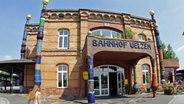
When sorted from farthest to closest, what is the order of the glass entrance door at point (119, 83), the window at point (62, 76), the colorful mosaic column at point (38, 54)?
the glass entrance door at point (119, 83)
the window at point (62, 76)
the colorful mosaic column at point (38, 54)

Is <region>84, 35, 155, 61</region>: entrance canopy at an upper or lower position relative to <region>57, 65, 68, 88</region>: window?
upper

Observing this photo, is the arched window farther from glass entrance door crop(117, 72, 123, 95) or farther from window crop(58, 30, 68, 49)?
glass entrance door crop(117, 72, 123, 95)

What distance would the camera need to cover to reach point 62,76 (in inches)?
821

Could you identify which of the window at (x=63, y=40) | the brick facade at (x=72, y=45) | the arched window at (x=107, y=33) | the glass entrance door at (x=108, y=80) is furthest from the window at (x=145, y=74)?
the window at (x=63, y=40)

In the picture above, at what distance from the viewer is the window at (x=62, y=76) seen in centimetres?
2077

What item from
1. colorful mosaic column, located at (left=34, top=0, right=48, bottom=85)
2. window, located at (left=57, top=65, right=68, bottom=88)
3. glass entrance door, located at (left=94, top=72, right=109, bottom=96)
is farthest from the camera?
glass entrance door, located at (left=94, top=72, right=109, bottom=96)

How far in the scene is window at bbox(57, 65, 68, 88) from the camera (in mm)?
20766

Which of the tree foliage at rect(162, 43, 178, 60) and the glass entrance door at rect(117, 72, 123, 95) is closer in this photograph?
the glass entrance door at rect(117, 72, 123, 95)

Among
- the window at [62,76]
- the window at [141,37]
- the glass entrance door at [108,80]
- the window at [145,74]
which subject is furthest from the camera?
the window at [141,37]

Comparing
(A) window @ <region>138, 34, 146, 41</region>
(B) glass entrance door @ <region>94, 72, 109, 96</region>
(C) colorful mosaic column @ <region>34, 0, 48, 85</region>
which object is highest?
(A) window @ <region>138, 34, 146, 41</region>

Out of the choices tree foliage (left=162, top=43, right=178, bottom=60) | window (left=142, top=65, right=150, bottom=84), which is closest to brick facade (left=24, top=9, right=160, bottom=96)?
window (left=142, top=65, right=150, bottom=84)

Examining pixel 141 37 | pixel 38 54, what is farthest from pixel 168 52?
pixel 38 54

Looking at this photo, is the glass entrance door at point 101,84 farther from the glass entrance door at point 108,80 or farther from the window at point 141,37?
the window at point 141,37

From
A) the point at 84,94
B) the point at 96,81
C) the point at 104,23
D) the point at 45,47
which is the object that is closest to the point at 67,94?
the point at 84,94
